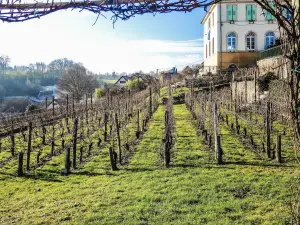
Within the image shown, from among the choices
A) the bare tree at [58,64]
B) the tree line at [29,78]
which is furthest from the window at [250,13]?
the bare tree at [58,64]

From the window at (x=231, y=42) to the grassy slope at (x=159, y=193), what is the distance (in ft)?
63.5

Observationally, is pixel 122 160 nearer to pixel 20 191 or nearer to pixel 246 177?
pixel 20 191

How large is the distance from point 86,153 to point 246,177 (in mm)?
5498

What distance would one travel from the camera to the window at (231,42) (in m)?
26.4

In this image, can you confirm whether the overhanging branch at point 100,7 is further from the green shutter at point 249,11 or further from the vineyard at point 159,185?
the green shutter at point 249,11

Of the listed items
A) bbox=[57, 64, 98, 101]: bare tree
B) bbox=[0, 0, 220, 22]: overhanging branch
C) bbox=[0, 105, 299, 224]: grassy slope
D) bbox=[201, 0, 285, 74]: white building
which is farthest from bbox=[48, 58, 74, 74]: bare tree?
bbox=[0, 0, 220, 22]: overhanging branch

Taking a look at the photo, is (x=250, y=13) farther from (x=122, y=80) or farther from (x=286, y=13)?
(x=122, y=80)

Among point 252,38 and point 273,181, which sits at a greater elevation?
point 252,38

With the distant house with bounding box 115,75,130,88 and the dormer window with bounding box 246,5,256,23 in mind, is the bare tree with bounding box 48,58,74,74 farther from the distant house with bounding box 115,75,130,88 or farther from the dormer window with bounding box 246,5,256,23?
the dormer window with bounding box 246,5,256,23

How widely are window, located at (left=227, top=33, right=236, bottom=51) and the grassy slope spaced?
19355 millimetres

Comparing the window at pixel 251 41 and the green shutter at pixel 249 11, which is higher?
the green shutter at pixel 249 11

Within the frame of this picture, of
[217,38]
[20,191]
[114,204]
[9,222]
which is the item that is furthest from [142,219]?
[217,38]

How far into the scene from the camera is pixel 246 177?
20.9 ft

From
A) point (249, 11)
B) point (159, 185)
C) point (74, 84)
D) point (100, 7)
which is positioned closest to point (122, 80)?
point (74, 84)
